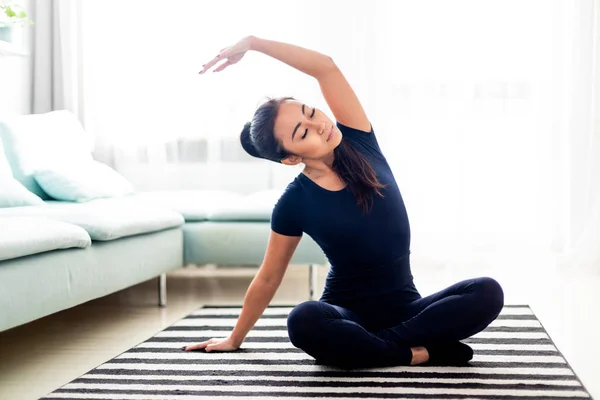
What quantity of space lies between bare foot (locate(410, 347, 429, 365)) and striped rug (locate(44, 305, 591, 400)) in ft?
0.10

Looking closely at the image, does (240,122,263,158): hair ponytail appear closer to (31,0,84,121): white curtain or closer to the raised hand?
the raised hand

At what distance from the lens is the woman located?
6.31 feet

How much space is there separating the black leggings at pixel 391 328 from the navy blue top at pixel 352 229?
0.09 meters

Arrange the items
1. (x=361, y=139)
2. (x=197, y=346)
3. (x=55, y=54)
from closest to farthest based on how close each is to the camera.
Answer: (x=361, y=139)
(x=197, y=346)
(x=55, y=54)

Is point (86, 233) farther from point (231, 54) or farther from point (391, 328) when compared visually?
point (391, 328)

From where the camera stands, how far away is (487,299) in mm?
1954

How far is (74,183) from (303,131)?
166 centimetres

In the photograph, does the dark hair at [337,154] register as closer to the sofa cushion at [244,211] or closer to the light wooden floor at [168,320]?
the light wooden floor at [168,320]

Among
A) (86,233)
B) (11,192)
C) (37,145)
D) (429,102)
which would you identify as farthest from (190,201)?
(429,102)

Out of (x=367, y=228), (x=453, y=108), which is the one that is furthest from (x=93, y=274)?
(x=453, y=108)

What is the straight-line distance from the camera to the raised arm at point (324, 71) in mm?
2023

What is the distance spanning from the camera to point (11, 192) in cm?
295

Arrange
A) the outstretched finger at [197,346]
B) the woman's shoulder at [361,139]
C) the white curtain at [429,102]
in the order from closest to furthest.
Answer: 1. the woman's shoulder at [361,139]
2. the outstretched finger at [197,346]
3. the white curtain at [429,102]

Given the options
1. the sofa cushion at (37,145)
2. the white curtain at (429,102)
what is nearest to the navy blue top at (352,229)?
the sofa cushion at (37,145)
